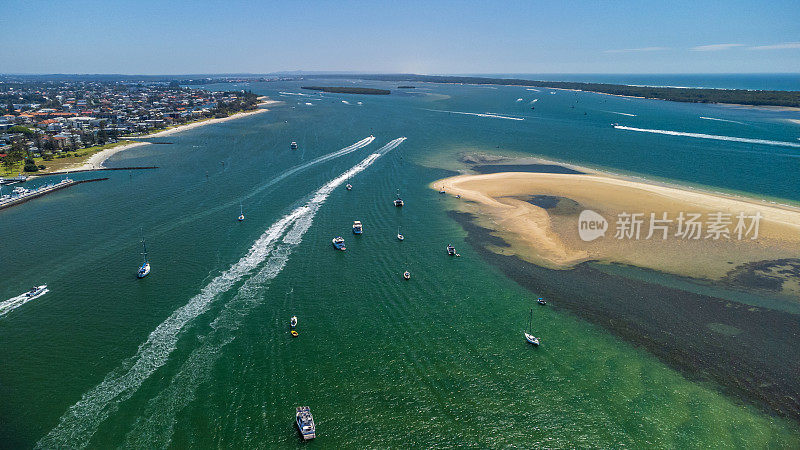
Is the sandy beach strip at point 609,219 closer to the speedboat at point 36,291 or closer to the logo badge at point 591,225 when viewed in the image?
the logo badge at point 591,225

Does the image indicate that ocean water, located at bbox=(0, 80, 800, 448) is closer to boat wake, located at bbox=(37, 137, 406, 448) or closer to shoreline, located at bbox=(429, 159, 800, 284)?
A: boat wake, located at bbox=(37, 137, 406, 448)

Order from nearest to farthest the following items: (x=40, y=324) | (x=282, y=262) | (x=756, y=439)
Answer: (x=756, y=439), (x=40, y=324), (x=282, y=262)

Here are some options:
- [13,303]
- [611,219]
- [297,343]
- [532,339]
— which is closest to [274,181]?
[13,303]

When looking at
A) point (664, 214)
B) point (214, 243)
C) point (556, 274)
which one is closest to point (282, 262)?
point (214, 243)

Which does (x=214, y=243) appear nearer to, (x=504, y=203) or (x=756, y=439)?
(x=504, y=203)

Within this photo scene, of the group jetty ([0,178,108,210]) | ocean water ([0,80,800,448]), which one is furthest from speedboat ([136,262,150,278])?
jetty ([0,178,108,210])

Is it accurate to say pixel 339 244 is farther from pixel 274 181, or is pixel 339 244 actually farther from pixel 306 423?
pixel 274 181
